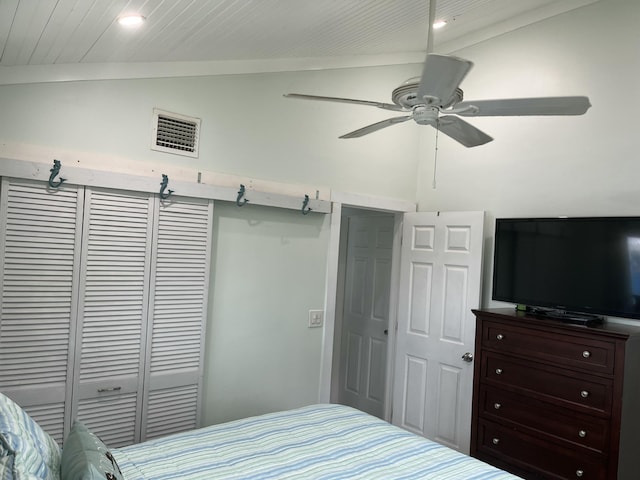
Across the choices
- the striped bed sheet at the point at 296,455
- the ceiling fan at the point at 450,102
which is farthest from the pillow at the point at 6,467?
the ceiling fan at the point at 450,102

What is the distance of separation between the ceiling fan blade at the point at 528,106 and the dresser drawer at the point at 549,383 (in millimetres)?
1493

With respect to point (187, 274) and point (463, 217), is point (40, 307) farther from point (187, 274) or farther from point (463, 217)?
point (463, 217)

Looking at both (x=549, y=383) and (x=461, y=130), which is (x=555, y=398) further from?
(x=461, y=130)

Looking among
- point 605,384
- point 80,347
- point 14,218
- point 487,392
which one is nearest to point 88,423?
point 80,347

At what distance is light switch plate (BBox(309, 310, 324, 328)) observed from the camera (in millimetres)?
3547

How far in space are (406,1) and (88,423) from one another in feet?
9.80

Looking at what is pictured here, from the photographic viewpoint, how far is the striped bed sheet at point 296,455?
1.67 m

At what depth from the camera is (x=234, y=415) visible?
317cm

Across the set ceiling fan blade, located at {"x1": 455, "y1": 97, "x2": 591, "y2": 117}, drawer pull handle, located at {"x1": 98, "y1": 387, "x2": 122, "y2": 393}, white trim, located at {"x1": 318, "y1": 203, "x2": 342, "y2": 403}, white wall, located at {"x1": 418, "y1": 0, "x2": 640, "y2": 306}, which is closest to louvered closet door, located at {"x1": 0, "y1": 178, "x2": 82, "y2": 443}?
drawer pull handle, located at {"x1": 98, "y1": 387, "x2": 122, "y2": 393}

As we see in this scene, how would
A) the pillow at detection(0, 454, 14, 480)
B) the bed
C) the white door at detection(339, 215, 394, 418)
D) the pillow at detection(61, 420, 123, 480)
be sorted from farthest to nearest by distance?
the white door at detection(339, 215, 394, 418), the bed, the pillow at detection(61, 420, 123, 480), the pillow at detection(0, 454, 14, 480)

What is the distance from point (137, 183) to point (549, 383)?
2648 mm

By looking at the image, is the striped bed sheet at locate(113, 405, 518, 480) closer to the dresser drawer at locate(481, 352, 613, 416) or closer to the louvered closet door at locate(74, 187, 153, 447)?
the louvered closet door at locate(74, 187, 153, 447)

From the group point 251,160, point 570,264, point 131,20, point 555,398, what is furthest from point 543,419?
point 131,20

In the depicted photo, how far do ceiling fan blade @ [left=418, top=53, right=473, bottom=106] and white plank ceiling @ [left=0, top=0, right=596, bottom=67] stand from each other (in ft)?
2.97
